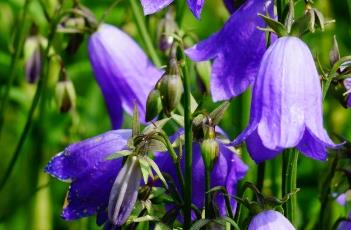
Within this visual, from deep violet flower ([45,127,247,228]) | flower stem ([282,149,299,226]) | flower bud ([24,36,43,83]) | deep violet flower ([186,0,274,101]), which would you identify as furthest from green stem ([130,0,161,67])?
flower stem ([282,149,299,226])

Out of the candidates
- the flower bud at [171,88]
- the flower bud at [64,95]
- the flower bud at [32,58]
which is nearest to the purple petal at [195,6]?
the flower bud at [171,88]

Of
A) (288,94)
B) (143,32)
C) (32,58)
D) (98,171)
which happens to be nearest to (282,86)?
(288,94)

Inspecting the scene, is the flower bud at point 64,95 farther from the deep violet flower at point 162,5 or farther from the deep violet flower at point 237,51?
the deep violet flower at point 162,5

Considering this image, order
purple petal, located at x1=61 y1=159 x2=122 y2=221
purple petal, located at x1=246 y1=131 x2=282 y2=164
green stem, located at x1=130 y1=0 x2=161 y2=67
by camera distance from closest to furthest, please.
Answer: purple petal, located at x1=246 y1=131 x2=282 y2=164 < purple petal, located at x1=61 y1=159 x2=122 y2=221 < green stem, located at x1=130 y1=0 x2=161 y2=67

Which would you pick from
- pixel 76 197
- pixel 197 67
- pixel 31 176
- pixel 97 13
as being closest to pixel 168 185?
pixel 76 197

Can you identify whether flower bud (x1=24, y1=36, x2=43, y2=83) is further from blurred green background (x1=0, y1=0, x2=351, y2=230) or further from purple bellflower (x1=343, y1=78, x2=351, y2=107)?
purple bellflower (x1=343, y1=78, x2=351, y2=107)

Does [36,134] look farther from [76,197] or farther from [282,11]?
[282,11]
